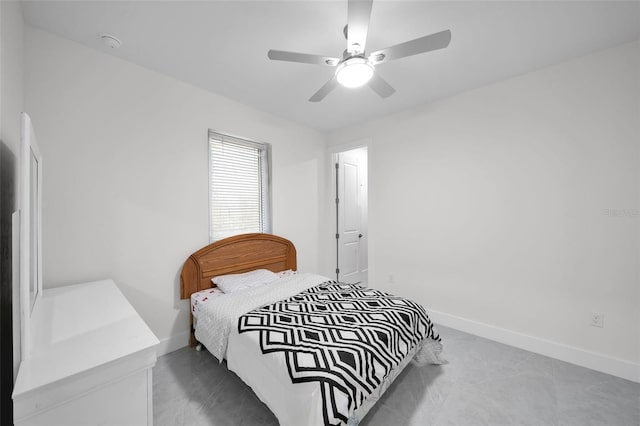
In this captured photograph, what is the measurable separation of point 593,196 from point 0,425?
159 inches

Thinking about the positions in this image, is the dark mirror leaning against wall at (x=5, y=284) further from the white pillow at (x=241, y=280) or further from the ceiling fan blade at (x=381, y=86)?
the ceiling fan blade at (x=381, y=86)

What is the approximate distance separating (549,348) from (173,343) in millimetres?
3540

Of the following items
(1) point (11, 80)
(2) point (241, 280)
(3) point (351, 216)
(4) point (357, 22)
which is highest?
(4) point (357, 22)

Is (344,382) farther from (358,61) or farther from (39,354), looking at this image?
(358,61)

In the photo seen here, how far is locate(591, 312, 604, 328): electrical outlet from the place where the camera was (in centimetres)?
214

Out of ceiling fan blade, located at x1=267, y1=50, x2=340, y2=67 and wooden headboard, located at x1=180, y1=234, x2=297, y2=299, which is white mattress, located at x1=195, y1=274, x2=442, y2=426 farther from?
ceiling fan blade, located at x1=267, y1=50, x2=340, y2=67

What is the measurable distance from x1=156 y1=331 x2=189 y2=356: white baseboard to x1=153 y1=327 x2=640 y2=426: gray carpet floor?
0.09 m

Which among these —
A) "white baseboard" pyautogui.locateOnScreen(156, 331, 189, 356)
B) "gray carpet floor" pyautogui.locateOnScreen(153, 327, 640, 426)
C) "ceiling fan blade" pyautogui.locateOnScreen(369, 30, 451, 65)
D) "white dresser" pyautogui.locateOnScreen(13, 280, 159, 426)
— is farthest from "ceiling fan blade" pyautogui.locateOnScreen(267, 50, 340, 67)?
"white baseboard" pyautogui.locateOnScreen(156, 331, 189, 356)

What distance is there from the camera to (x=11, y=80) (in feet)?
4.26

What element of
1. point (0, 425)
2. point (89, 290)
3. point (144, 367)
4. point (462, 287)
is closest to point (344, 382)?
point (144, 367)

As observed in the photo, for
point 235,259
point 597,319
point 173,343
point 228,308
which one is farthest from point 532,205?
point 173,343

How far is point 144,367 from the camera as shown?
1125 mm

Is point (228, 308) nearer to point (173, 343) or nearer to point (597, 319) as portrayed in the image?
point (173, 343)

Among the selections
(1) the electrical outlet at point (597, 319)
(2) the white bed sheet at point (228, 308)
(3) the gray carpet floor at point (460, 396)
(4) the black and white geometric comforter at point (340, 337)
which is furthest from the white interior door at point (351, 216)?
(1) the electrical outlet at point (597, 319)
